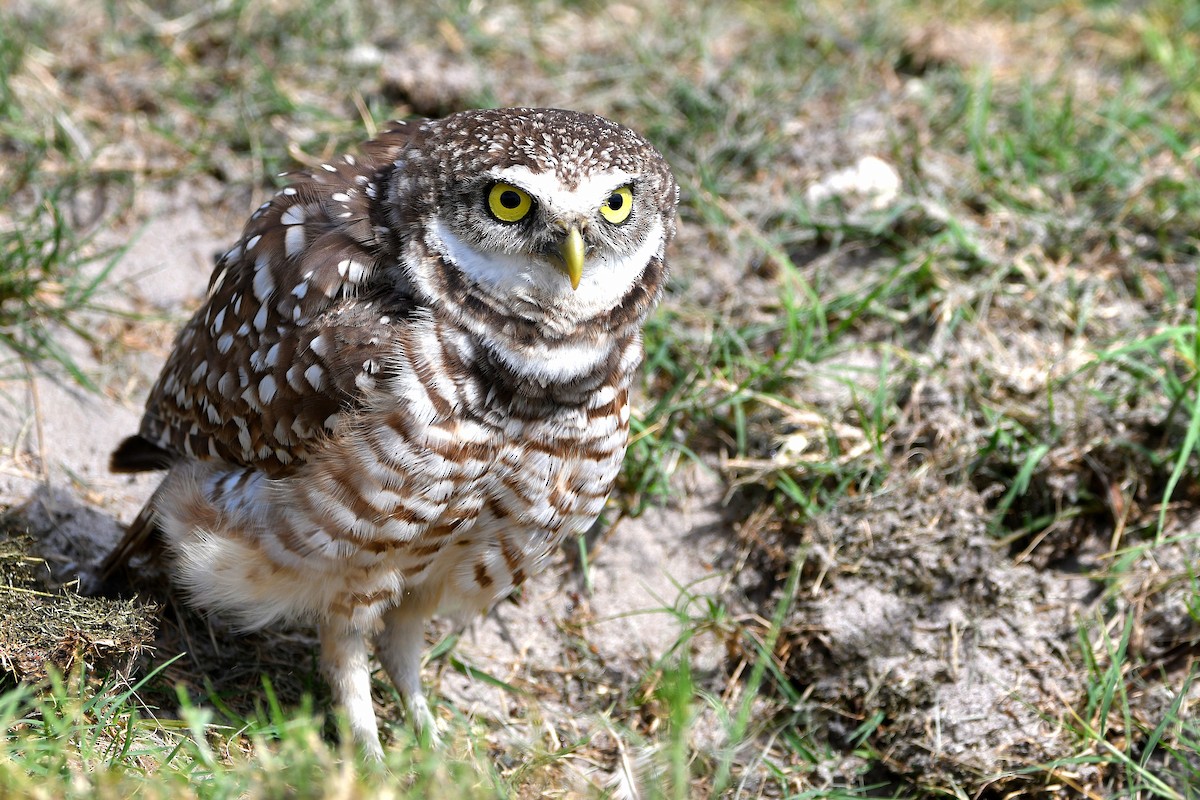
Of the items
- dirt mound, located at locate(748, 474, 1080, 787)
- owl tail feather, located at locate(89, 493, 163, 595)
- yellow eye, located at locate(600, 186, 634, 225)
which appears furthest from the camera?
dirt mound, located at locate(748, 474, 1080, 787)

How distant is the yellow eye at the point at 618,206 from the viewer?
2.75 m

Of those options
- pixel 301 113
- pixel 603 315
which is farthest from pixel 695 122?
pixel 603 315

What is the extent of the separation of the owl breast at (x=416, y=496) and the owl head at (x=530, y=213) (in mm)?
119

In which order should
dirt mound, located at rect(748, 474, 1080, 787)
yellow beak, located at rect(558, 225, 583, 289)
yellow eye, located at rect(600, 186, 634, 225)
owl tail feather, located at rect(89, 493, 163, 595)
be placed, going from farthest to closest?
1. dirt mound, located at rect(748, 474, 1080, 787)
2. owl tail feather, located at rect(89, 493, 163, 595)
3. yellow eye, located at rect(600, 186, 634, 225)
4. yellow beak, located at rect(558, 225, 583, 289)

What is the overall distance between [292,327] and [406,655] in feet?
3.59

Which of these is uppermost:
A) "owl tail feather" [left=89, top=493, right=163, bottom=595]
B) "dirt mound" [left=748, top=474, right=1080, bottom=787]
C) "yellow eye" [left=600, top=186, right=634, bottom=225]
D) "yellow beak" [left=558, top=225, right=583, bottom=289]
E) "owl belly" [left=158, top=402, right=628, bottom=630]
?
"yellow eye" [left=600, top=186, right=634, bottom=225]

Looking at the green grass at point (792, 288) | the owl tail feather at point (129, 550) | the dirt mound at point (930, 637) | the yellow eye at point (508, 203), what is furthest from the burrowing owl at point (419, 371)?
the dirt mound at point (930, 637)

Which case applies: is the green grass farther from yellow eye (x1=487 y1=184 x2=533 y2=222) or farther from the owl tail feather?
yellow eye (x1=487 y1=184 x2=533 y2=222)

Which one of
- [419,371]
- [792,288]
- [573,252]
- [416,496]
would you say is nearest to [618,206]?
[573,252]

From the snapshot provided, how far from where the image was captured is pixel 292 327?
9.39 ft

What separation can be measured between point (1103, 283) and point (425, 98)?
2.86 m

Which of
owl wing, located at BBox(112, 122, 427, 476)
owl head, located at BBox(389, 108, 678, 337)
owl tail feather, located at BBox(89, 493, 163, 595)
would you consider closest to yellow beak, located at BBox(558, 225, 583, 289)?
owl head, located at BBox(389, 108, 678, 337)

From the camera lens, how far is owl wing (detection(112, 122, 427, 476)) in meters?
2.79

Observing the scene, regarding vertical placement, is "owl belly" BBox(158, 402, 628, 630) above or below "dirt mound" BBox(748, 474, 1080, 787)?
Result: above
